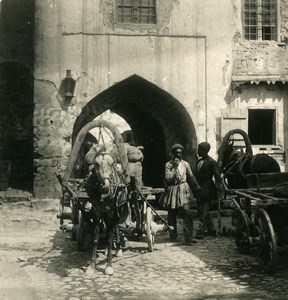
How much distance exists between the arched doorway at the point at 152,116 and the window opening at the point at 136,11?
1589mm

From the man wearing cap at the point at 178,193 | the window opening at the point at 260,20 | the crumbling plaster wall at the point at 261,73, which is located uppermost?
the window opening at the point at 260,20

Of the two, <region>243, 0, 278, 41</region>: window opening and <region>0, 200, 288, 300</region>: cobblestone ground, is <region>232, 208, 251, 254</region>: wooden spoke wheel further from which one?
<region>243, 0, 278, 41</region>: window opening

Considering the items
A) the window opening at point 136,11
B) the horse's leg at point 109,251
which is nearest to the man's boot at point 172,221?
the horse's leg at point 109,251

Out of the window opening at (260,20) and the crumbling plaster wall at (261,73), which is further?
the window opening at (260,20)

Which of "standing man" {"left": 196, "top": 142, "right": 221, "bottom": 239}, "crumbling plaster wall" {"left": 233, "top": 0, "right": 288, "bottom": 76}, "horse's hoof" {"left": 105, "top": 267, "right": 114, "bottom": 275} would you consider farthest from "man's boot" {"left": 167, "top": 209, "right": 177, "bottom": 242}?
"crumbling plaster wall" {"left": 233, "top": 0, "right": 288, "bottom": 76}

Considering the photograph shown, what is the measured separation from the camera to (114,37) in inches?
533

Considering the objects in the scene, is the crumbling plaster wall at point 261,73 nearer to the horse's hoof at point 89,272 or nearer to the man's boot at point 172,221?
the man's boot at point 172,221

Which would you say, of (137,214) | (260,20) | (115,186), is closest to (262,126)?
(260,20)

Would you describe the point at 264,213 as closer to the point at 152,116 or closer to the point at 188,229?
the point at 188,229

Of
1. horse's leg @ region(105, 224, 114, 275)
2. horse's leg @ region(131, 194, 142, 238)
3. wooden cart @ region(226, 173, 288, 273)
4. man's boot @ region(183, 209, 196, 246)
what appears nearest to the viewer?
wooden cart @ region(226, 173, 288, 273)

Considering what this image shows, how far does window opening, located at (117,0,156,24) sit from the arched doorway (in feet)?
5.21

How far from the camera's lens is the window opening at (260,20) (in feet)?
47.7

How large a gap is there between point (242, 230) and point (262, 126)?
7.02m

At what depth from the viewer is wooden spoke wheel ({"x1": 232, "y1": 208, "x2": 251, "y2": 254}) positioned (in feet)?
27.1
